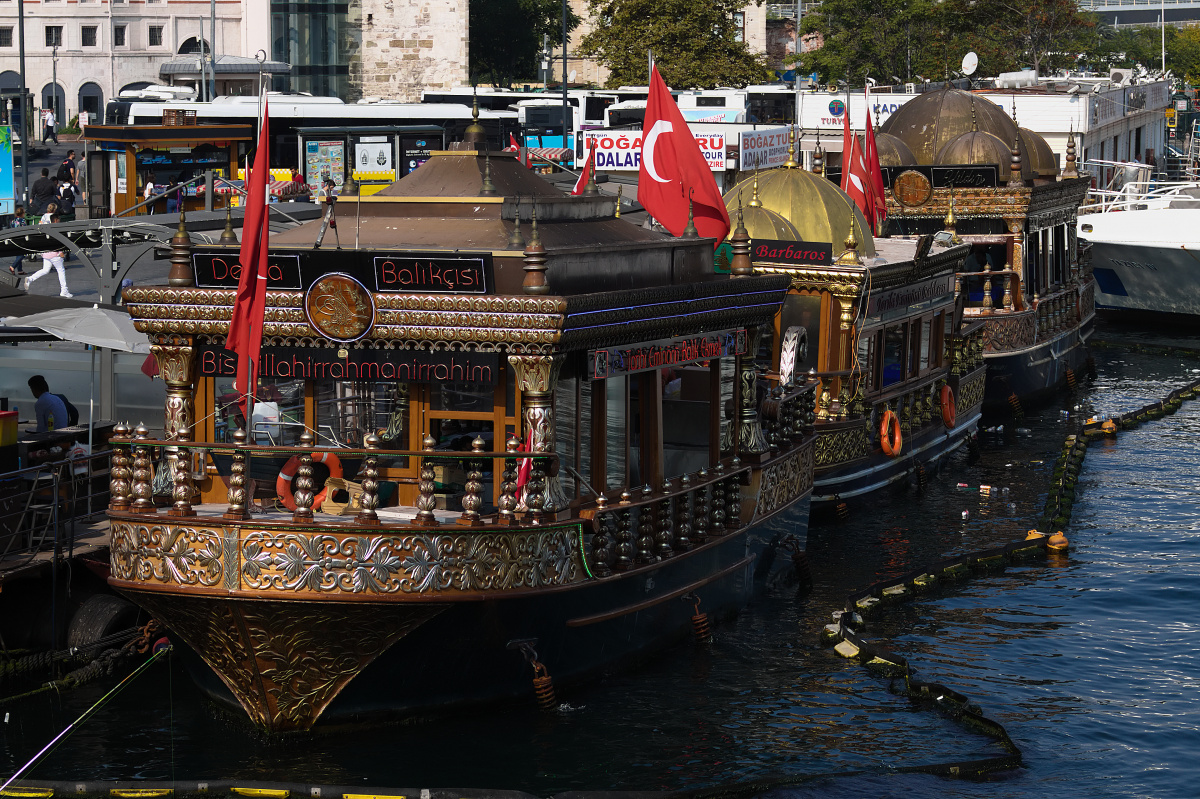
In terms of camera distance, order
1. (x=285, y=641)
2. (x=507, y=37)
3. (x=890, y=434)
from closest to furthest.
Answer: (x=285, y=641), (x=890, y=434), (x=507, y=37)

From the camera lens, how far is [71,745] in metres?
13.4

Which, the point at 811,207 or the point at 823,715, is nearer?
the point at 823,715

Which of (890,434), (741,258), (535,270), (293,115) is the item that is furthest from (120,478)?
(293,115)

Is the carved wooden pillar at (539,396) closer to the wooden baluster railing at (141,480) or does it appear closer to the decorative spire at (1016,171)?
the wooden baluster railing at (141,480)

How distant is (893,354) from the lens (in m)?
24.7

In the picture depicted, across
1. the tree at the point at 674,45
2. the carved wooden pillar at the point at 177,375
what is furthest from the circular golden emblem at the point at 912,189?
the tree at the point at 674,45

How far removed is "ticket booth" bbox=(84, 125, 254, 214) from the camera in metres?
39.7

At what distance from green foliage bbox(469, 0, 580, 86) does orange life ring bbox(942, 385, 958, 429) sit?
67377 millimetres

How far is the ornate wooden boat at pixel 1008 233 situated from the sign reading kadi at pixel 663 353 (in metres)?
15.1

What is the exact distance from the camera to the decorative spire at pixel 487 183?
14.3m

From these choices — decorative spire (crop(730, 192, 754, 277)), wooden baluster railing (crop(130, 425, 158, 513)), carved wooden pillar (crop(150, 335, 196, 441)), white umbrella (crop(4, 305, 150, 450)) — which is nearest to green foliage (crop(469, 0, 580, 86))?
white umbrella (crop(4, 305, 150, 450))

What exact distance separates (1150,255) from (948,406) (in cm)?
1852

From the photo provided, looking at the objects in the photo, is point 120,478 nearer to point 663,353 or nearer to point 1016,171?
point 663,353

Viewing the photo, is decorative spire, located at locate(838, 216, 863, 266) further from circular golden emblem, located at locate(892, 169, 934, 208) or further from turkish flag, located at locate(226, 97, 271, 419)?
turkish flag, located at locate(226, 97, 271, 419)
